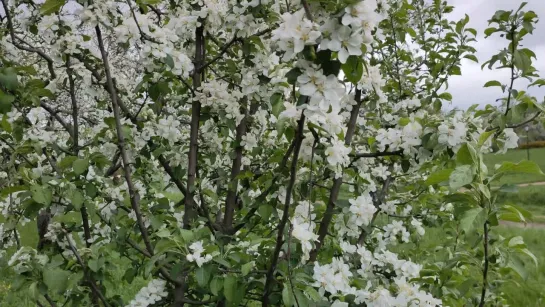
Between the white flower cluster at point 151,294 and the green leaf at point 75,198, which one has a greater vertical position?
the green leaf at point 75,198

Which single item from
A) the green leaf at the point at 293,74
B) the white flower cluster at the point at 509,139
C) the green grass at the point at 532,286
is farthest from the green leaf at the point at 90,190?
the green grass at the point at 532,286

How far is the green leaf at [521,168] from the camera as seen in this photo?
51.6 inches

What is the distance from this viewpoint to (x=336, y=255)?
8.63ft

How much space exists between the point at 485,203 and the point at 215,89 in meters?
1.22

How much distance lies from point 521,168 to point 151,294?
5.07ft

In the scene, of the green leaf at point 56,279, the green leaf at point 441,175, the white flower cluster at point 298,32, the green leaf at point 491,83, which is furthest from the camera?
the green leaf at point 491,83

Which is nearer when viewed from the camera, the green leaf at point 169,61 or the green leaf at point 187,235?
the green leaf at point 187,235

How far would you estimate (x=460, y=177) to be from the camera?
4.23 ft

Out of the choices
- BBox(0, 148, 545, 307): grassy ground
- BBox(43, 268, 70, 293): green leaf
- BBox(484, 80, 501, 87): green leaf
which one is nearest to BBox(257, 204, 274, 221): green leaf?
BBox(43, 268, 70, 293): green leaf

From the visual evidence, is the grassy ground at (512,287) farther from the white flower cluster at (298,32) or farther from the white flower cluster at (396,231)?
the white flower cluster at (298,32)

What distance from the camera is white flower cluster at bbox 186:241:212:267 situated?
1580 millimetres

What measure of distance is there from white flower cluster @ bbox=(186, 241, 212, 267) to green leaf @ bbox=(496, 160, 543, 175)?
0.96m

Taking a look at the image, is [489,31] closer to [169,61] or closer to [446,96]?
[446,96]

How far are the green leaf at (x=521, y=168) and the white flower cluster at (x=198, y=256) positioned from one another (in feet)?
3.15
